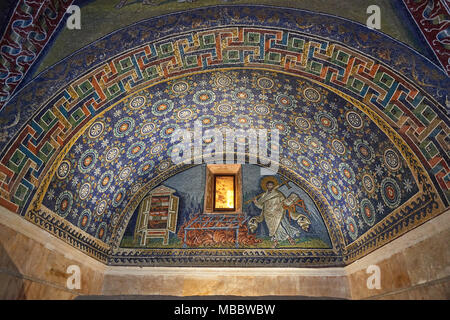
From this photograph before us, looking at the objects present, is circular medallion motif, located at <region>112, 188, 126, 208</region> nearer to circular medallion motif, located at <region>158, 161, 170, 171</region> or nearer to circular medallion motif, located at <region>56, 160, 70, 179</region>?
circular medallion motif, located at <region>158, 161, 170, 171</region>

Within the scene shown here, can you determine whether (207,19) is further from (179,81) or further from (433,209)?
(433,209)

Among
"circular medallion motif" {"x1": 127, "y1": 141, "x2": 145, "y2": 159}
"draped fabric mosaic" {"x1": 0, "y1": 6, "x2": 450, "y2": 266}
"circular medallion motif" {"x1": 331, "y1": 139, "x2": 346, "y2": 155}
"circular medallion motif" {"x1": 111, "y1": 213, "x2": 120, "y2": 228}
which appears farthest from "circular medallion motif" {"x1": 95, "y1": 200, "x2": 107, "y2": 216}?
"circular medallion motif" {"x1": 331, "y1": 139, "x2": 346, "y2": 155}

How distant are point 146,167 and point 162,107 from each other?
208cm

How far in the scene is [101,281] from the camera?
26.1 ft

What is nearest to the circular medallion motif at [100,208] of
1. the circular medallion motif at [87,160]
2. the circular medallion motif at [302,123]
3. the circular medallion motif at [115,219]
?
the circular medallion motif at [115,219]

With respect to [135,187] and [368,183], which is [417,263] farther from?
[135,187]

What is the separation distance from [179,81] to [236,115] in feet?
5.58

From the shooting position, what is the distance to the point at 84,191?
720 centimetres

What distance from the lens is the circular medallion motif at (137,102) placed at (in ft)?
22.0

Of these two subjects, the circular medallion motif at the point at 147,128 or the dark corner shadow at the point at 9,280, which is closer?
the dark corner shadow at the point at 9,280

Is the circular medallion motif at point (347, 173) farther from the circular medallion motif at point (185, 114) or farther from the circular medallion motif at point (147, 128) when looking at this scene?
the circular medallion motif at point (147, 128)

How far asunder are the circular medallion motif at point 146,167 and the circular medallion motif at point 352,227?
16.4 ft

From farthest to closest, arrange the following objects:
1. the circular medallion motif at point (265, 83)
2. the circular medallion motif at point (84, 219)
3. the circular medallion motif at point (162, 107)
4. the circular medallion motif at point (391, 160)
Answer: the circular medallion motif at point (84, 219) < the circular medallion motif at point (162, 107) < the circular medallion motif at point (265, 83) < the circular medallion motif at point (391, 160)

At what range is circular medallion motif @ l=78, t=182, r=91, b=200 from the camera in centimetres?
709
